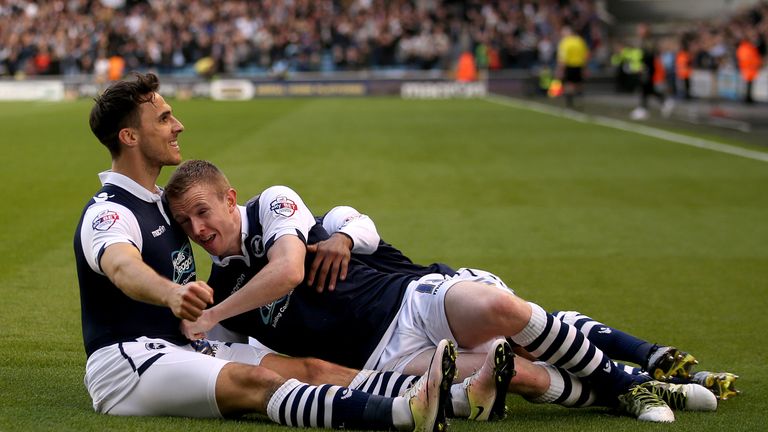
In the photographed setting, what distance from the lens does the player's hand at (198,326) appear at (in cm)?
505

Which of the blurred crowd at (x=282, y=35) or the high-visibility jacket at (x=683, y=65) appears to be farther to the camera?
the blurred crowd at (x=282, y=35)

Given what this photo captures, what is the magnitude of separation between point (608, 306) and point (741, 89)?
28992mm

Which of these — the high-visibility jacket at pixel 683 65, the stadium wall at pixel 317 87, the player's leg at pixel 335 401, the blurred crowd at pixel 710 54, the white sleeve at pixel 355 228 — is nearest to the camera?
the player's leg at pixel 335 401

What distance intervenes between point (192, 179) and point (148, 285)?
2.88 ft

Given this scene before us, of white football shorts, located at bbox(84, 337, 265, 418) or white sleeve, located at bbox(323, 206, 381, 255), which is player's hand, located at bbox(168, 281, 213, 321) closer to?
white football shorts, located at bbox(84, 337, 265, 418)

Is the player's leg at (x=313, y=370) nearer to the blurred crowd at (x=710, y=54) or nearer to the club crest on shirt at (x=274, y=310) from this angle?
the club crest on shirt at (x=274, y=310)

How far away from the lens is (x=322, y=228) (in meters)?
5.80

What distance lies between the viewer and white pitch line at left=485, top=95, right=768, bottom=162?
2027 cm

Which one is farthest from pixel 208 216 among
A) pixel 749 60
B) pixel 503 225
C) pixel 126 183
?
pixel 749 60

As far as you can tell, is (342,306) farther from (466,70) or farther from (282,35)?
(282,35)

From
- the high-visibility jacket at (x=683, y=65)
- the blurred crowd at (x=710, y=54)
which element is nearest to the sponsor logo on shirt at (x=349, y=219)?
the blurred crowd at (x=710, y=54)

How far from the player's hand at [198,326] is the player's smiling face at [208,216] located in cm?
42

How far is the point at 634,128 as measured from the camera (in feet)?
85.6

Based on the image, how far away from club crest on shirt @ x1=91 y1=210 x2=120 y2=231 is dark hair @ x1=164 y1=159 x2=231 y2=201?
383 millimetres
